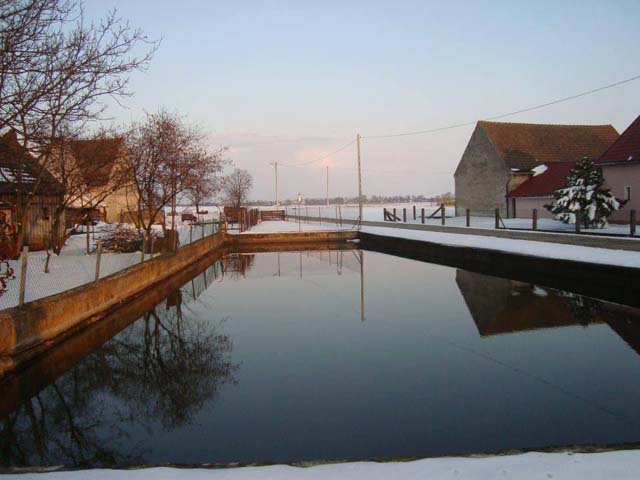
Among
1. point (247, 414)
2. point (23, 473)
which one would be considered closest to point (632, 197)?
point (247, 414)

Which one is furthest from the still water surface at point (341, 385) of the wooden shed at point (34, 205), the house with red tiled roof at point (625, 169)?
the house with red tiled roof at point (625, 169)

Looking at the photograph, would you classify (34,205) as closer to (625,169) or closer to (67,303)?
(67,303)

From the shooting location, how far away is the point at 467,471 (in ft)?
13.4

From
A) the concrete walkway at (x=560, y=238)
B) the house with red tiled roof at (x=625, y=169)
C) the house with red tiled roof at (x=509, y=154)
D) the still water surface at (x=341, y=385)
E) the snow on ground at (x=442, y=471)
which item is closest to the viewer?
the snow on ground at (x=442, y=471)

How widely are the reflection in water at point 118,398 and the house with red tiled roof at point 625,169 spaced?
23337 mm

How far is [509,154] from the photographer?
128 feet

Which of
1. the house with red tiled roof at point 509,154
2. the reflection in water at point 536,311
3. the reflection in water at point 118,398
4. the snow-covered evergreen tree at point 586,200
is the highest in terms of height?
the house with red tiled roof at point 509,154

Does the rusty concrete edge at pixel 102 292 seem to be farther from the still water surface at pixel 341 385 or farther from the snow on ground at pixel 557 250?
the still water surface at pixel 341 385

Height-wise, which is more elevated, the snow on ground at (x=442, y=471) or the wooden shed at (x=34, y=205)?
the wooden shed at (x=34, y=205)

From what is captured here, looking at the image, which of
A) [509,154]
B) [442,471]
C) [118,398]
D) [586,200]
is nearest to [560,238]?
[586,200]

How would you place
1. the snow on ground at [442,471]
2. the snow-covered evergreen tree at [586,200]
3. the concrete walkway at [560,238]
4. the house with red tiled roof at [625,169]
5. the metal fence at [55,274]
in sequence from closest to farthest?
the snow on ground at [442,471] → the metal fence at [55,274] → the concrete walkway at [560,238] → the snow-covered evergreen tree at [586,200] → the house with red tiled roof at [625,169]

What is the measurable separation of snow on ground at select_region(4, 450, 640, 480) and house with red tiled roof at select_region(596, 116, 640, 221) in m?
25.0

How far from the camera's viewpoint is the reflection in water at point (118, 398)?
18.4 ft

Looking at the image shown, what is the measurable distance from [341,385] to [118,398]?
2997 millimetres
